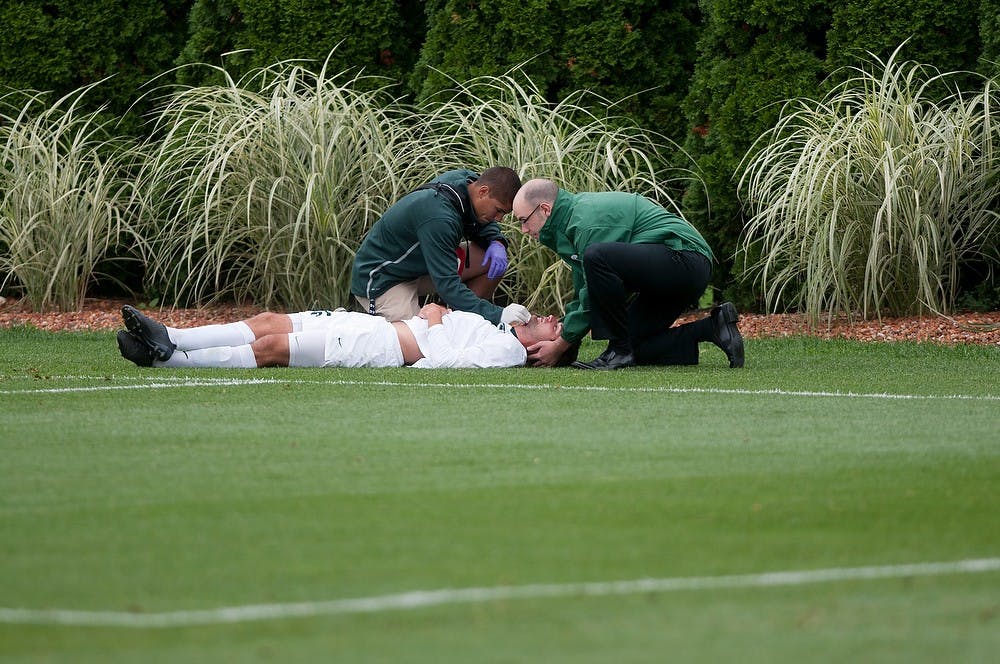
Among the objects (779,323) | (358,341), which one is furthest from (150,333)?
(779,323)

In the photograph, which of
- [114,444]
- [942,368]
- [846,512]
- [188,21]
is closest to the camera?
[846,512]

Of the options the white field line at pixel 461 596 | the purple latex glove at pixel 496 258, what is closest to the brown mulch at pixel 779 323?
the purple latex glove at pixel 496 258

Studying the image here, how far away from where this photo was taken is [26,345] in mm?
9195

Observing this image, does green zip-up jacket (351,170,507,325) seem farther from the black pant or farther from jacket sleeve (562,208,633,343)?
the black pant

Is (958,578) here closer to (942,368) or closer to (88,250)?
(942,368)

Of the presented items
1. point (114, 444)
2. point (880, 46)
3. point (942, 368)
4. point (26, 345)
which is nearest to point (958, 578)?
point (114, 444)

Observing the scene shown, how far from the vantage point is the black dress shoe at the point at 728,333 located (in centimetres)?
771

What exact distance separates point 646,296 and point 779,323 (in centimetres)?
268

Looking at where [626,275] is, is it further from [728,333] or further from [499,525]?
[499,525]

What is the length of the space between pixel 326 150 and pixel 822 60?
3.76m

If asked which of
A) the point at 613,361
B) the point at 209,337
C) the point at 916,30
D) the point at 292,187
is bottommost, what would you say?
the point at 613,361

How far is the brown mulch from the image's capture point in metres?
9.39

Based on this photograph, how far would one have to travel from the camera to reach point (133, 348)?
7473mm

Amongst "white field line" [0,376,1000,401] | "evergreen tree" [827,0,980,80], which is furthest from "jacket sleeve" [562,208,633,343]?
"evergreen tree" [827,0,980,80]
